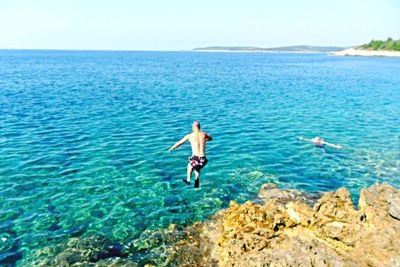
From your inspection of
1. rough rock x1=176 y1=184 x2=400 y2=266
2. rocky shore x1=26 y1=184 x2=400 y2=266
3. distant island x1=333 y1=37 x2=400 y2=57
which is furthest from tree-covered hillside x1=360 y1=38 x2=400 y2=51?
rocky shore x1=26 y1=184 x2=400 y2=266

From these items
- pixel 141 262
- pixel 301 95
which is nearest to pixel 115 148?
pixel 141 262

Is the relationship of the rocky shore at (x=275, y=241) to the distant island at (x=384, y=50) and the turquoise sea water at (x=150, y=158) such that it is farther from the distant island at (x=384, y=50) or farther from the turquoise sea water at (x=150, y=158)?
the distant island at (x=384, y=50)

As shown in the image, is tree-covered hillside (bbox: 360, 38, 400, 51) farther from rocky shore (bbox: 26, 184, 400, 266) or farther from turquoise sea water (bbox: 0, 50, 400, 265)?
rocky shore (bbox: 26, 184, 400, 266)

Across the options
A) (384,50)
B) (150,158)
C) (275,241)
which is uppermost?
(384,50)

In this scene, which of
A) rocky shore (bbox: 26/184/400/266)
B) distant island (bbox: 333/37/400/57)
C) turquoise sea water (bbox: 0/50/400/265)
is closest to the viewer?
rocky shore (bbox: 26/184/400/266)

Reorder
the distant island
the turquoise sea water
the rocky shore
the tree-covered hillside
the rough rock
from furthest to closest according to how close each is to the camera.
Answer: the tree-covered hillside < the distant island < the turquoise sea water < the rocky shore < the rough rock

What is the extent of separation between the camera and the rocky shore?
26.9 ft

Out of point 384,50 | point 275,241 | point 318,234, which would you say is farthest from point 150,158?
point 384,50

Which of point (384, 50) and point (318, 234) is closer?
point (318, 234)

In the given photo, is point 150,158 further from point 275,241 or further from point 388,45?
point 388,45

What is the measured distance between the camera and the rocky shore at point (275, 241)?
8.21 m

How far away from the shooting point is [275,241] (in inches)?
366

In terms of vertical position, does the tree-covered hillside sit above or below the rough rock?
above

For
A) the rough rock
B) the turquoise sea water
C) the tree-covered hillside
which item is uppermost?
the tree-covered hillside
